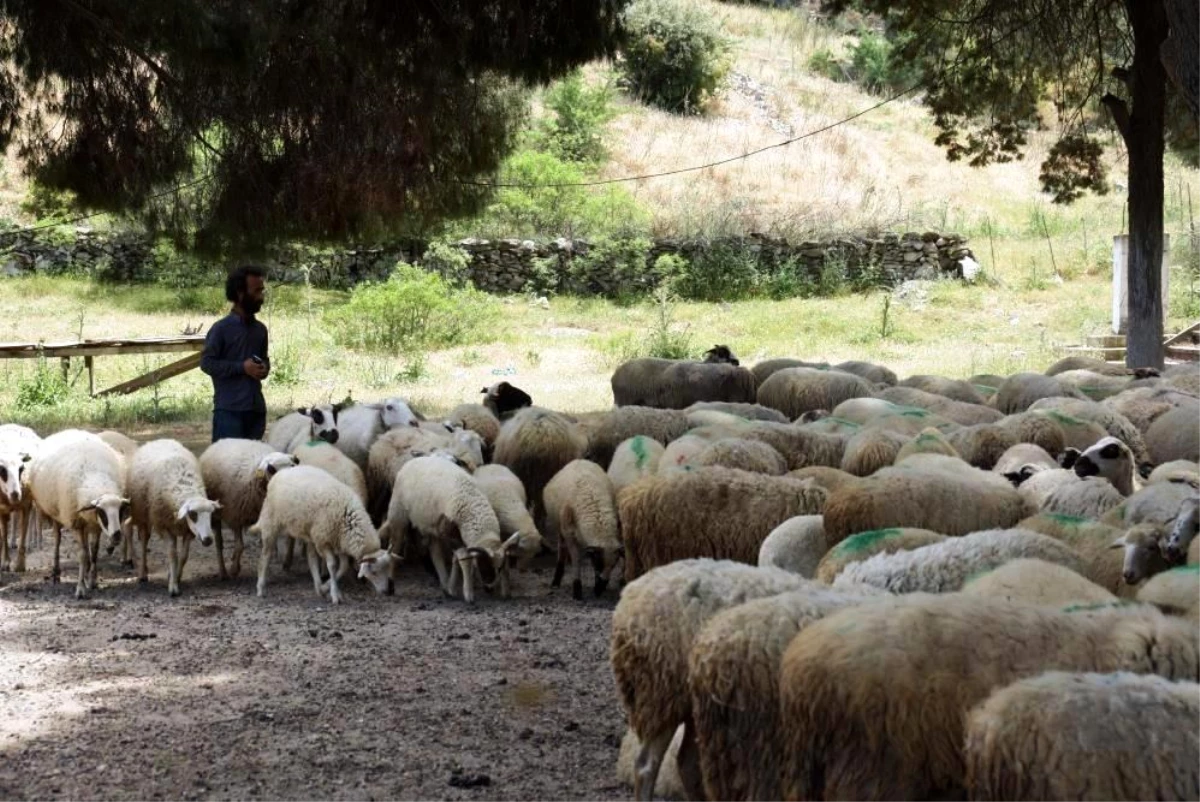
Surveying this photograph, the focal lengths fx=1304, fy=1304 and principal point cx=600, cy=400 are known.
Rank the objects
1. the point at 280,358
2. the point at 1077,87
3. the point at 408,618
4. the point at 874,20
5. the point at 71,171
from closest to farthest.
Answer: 1. the point at 408,618
2. the point at 71,171
3. the point at 1077,87
4. the point at 280,358
5. the point at 874,20

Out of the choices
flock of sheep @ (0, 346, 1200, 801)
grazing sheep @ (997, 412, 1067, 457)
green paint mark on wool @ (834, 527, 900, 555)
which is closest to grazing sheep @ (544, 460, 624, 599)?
flock of sheep @ (0, 346, 1200, 801)

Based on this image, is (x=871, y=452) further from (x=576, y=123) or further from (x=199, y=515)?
(x=576, y=123)

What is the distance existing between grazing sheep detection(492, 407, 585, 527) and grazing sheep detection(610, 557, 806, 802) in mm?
5073

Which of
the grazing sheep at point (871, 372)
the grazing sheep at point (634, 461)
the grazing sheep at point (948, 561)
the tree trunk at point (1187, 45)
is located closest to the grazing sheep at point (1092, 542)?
the grazing sheep at point (948, 561)

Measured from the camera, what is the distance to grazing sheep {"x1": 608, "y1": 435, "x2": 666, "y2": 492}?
8.40 metres

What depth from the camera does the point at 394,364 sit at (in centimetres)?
2006

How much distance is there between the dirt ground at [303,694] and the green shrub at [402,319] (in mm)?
12515

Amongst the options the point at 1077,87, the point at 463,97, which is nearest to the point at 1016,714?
the point at 463,97

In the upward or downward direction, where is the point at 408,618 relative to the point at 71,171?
downward

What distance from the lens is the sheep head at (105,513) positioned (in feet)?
25.7

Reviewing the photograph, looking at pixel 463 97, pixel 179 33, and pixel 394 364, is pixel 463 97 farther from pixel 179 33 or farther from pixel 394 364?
pixel 394 364

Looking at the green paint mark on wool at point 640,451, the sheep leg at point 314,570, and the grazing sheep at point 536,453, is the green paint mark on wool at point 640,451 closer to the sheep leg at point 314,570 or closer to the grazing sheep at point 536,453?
the grazing sheep at point 536,453

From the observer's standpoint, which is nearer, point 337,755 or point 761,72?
point 337,755

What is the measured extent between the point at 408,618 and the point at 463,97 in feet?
20.6
